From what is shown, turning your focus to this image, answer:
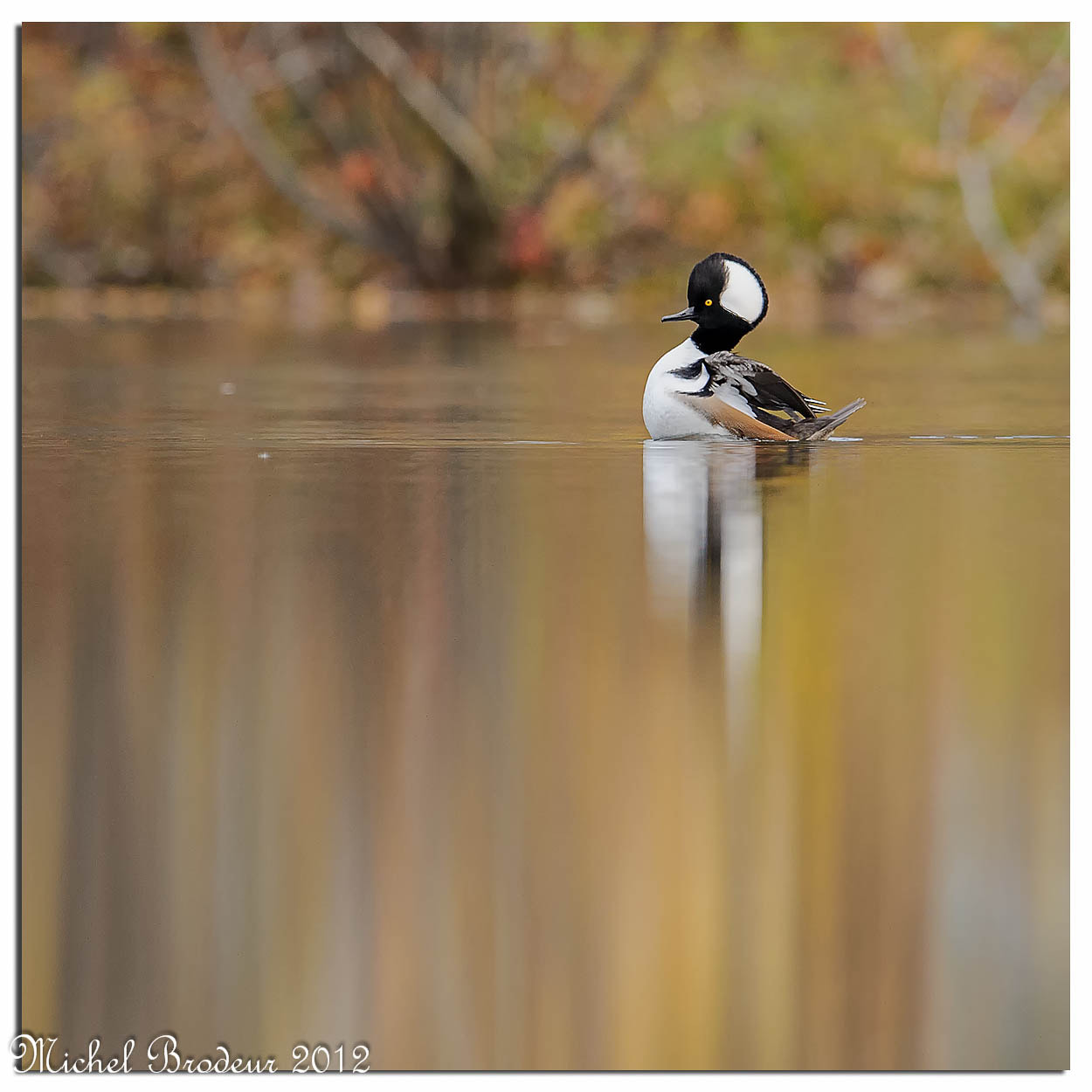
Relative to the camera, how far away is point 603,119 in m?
12.5

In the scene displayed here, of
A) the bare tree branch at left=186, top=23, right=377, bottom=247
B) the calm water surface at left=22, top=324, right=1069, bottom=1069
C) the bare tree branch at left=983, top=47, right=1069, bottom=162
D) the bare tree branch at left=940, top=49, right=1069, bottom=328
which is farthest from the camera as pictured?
the bare tree branch at left=186, top=23, right=377, bottom=247

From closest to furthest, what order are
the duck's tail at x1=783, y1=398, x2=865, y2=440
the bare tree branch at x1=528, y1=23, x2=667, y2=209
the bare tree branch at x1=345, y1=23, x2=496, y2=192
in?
1. the duck's tail at x1=783, y1=398, x2=865, y2=440
2. the bare tree branch at x1=528, y1=23, x2=667, y2=209
3. the bare tree branch at x1=345, y1=23, x2=496, y2=192

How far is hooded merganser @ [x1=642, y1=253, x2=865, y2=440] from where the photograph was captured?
471 cm

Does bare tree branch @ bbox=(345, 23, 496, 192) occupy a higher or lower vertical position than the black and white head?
higher

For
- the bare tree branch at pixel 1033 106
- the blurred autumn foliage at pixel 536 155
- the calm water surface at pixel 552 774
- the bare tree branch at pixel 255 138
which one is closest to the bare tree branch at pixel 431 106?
the blurred autumn foliage at pixel 536 155

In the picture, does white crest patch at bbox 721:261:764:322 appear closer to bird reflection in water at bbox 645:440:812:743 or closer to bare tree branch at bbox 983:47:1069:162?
bird reflection in water at bbox 645:440:812:743

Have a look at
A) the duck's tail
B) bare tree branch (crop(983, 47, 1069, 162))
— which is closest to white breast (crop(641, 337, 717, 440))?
the duck's tail

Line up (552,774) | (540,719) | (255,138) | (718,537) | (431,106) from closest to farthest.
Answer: (552,774), (540,719), (718,537), (431,106), (255,138)

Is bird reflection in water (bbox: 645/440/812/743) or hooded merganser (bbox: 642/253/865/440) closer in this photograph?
bird reflection in water (bbox: 645/440/812/743)

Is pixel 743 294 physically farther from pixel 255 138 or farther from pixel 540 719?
pixel 255 138

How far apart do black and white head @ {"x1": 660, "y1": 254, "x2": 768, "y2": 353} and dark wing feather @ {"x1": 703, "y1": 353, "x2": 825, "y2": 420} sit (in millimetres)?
222

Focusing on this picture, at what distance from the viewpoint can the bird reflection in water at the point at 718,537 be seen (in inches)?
112

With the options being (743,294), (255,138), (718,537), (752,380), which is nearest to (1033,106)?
(255,138)

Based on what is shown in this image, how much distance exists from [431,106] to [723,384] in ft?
27.6
